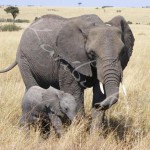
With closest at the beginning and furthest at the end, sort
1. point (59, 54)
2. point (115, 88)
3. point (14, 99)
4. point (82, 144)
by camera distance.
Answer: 1. point (115, 88)
2. point (82, 144)
3. point (59, 54)
4. point (14, 99)

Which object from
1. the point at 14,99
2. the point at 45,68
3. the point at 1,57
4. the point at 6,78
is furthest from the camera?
the point at 1,57

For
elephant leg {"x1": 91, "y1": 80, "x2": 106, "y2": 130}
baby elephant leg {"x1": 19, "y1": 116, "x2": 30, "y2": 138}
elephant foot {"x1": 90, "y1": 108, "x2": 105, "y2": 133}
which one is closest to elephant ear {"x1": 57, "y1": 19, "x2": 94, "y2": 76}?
elephant leg {"x1": 91, "y1": 80, "x2": 106, "y2": 130}

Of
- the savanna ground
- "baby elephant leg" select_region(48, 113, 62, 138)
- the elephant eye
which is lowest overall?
the savanna ground

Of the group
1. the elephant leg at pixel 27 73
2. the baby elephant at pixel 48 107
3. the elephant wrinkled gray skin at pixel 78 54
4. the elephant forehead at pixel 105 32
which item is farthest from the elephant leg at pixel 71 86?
the elephant leg at pixel 27 73

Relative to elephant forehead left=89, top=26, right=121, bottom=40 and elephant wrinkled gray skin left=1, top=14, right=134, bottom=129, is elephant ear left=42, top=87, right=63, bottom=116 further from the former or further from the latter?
elephant forehead left=89, top=26, right=121, bottom=40

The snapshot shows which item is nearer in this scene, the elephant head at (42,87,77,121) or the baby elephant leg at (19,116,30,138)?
the elephant head at (42,87,77,121)

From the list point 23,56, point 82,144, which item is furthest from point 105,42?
point 23,56

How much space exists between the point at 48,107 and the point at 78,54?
0.73 metres

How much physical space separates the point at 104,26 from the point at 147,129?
145cm

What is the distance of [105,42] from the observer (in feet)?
15.8

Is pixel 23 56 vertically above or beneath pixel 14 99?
above

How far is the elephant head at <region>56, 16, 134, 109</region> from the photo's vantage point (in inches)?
182

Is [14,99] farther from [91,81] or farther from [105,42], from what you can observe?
[105,42]

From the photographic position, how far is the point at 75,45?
5.25 m
